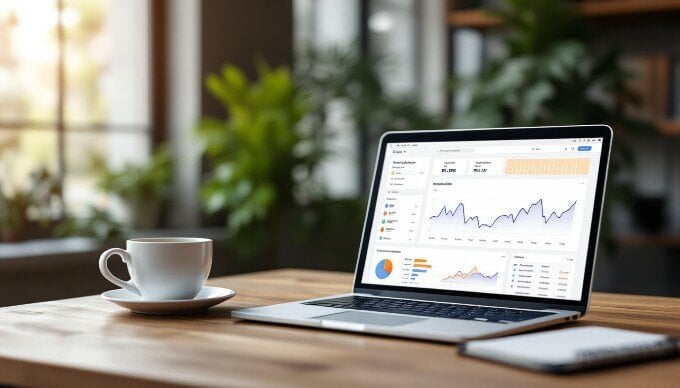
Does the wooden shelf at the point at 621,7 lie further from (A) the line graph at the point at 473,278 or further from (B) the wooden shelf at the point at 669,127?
(A) the line graph at the point at 473,278

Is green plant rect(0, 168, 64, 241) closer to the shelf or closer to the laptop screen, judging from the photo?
the laptop screen

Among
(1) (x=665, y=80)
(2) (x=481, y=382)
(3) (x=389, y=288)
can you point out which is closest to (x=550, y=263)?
(3) (x=389, y=288)

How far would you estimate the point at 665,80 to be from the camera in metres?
4.86

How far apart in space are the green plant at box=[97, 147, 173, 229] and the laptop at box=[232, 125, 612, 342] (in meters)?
2.38

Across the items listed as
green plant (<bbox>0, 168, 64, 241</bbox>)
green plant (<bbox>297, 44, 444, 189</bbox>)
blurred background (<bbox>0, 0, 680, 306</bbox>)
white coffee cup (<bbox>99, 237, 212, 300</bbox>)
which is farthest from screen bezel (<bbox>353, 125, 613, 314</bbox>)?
green plant (<bbox>297, 44, 444, 189</bbox>)

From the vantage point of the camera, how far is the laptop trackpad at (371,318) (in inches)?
43.6

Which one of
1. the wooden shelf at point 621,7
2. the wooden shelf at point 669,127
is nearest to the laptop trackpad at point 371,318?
the wooden shelf at point 621,7

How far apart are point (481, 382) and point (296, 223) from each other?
299 centimetres

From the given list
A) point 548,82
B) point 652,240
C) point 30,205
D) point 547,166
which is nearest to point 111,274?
point 547,166

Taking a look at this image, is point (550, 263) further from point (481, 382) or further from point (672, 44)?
point (672, 44)

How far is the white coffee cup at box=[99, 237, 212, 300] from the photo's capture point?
1.24m

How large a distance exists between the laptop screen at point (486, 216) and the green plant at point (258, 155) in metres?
2.19

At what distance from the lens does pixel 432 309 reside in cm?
120

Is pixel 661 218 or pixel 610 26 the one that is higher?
pixel 610 26
